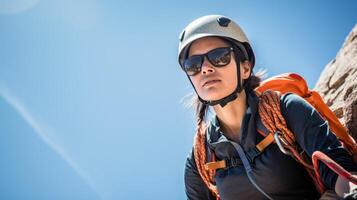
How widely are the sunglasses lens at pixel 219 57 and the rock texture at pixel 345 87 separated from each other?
6.31 feet

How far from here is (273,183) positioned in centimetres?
371

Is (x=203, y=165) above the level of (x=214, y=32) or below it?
below

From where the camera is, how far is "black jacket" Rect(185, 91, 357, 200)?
3232mm

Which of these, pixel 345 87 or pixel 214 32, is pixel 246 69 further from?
pixel 345 87

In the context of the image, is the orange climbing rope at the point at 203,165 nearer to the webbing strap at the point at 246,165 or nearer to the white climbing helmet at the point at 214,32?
the webbing strap at the point at 246,165

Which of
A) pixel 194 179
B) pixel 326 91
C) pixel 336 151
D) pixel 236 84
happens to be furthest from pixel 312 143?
pixel 326 91

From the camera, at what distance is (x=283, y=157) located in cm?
373

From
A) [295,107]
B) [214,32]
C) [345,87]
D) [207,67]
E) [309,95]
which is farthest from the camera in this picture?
[345,87]

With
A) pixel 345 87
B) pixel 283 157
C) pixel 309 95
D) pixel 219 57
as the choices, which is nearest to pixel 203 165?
pixel 283 157

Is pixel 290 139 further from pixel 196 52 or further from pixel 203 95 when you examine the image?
pixel 196 52

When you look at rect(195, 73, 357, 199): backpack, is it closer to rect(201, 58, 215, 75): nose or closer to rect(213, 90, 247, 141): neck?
rect(213, 90, 247, 141): neck

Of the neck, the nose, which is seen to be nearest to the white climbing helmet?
the nose

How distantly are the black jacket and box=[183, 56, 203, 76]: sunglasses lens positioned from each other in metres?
0.91

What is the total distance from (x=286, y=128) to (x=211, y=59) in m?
1.51
